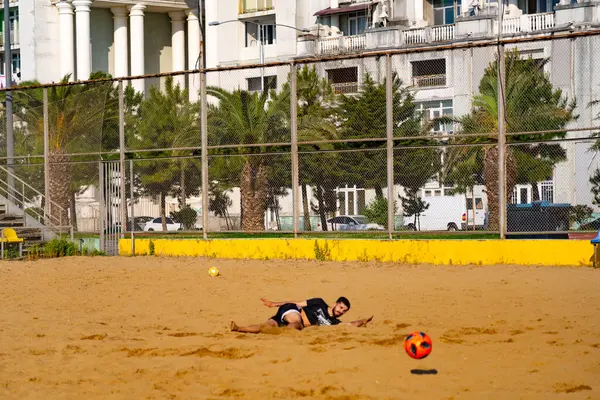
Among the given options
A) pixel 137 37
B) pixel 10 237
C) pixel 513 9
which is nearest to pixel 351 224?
pixel 10 237

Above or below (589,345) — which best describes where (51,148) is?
above

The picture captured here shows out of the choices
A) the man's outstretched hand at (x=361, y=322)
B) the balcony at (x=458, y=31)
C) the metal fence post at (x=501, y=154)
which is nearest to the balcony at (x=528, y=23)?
the balcony at (x=458, y=31)

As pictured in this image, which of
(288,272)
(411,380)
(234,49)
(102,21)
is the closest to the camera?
(411,380)

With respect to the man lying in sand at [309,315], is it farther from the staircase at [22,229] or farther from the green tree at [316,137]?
the staircase at [22,229]

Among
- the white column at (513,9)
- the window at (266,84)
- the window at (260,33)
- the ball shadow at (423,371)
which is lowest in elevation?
the ball shadow at (423,371)

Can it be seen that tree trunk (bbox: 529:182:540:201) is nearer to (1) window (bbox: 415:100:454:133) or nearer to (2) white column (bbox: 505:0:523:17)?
(1) window (bbox: 415:100:454:133)

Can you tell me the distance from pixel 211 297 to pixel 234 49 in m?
58.7

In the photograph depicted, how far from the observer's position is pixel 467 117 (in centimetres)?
2203

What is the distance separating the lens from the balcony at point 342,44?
64.4 m

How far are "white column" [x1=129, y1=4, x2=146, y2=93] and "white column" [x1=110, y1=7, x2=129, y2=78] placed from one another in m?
0.78

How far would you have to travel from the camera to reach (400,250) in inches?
831

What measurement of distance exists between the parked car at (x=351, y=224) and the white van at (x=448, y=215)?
79 cm

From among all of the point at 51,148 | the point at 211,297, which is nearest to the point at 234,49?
the point at 51,148

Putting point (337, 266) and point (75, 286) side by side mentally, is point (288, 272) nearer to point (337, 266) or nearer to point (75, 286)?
point (337, 266)
